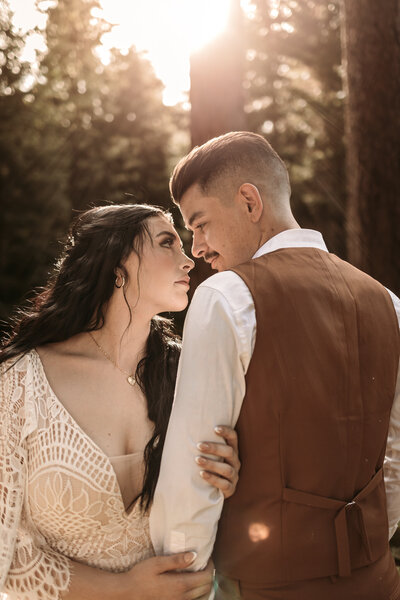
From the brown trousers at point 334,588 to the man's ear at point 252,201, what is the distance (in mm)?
1168

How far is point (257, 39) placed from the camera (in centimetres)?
1302

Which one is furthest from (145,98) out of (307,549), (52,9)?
(307,549)

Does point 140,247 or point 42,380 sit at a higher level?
point 140,247

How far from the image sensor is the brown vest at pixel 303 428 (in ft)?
5.72

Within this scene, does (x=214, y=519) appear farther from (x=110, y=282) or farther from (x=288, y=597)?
(x=110, y=282)

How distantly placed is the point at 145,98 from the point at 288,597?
2180cm

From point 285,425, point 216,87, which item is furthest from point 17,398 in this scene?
point 216,87

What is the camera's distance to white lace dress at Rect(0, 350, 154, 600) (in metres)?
2.23

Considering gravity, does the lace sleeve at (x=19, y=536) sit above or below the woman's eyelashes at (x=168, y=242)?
below

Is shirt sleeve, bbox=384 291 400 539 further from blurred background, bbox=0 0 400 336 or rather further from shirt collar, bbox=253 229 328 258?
blurred background, bbox=0 0 400 336

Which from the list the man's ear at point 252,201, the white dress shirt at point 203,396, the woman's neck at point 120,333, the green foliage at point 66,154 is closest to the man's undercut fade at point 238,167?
the man's ear at point 252,201

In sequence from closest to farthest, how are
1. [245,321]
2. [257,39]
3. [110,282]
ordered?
1. [245,321]
2. [110,282]
3. [257,39]

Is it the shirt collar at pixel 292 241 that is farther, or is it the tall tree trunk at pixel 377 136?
the tall tree trunk at pixel 377 136

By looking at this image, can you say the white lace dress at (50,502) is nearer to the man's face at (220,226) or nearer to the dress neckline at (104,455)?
the dress neckline at (104,455)
